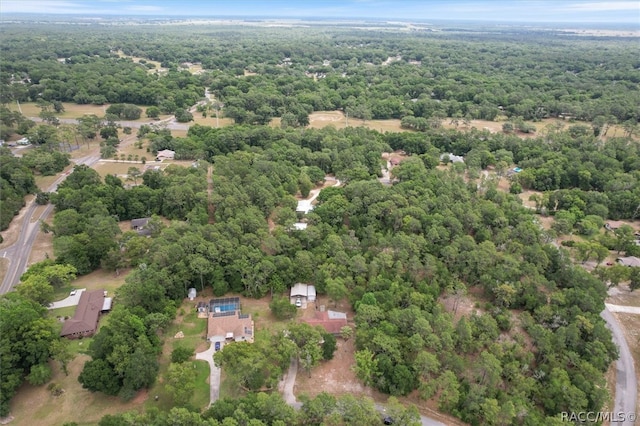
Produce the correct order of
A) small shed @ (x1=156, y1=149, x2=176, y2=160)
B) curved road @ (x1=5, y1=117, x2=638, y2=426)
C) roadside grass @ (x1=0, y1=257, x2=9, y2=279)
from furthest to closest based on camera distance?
small shed @ (x1=156, y1=149, x2=176, y2=160) → roadside grass @ (x1=0, y1=257, x2=9, y2=279) → curved road @ (x1=5, y1=117, x2=638, y2=426)

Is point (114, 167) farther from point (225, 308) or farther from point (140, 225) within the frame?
point (225, 308)

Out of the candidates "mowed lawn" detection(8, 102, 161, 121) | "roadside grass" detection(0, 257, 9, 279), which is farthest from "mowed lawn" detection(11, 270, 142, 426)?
"mowed lawn" detection(8, 102, 161, 121)

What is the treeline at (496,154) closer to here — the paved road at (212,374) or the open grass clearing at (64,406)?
the paved road at (212,374)

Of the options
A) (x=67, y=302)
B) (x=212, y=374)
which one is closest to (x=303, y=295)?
(x=212, y=374)

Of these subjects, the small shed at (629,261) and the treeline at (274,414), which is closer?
the treeline at (274,414)

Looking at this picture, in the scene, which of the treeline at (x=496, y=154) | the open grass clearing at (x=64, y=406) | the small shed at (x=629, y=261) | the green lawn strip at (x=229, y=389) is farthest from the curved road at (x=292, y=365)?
the treeline at (x=496, y=154)

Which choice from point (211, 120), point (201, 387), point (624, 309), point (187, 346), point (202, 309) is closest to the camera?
point (201, 387)

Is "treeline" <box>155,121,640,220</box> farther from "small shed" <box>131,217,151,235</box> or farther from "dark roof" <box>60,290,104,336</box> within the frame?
"dark roof" <box>60,290,104,336</box>
